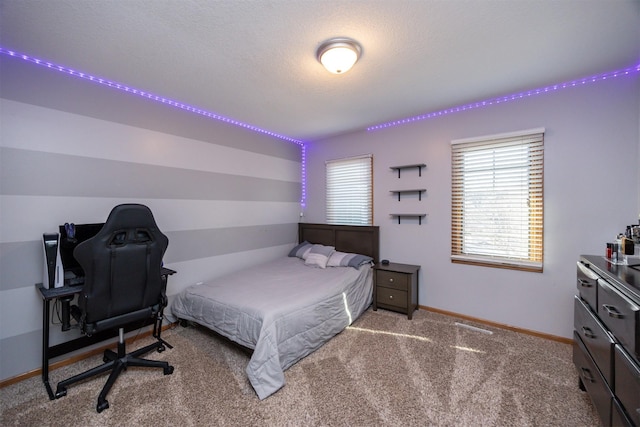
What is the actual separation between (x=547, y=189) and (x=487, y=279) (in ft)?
3.72

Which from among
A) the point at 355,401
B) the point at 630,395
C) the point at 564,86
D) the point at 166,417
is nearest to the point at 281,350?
the point at 355,401

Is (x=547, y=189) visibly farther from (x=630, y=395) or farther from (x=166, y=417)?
(x=166, y=417)

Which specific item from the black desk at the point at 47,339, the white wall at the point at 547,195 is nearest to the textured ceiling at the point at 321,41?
the white wall at the point at 547,195

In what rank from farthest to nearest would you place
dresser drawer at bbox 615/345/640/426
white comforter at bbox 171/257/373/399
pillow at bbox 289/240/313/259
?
pillow at bbox 289/240/313/259 < white comforter at bbox 171/257/373/399 < dresser drawer at bbox 615/345/640/426

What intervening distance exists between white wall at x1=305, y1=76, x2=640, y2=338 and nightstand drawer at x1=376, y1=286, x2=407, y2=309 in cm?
40

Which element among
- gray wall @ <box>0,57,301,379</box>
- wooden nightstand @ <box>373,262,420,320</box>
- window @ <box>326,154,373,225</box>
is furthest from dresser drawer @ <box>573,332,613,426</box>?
gray wall @ <box>0,57,301,379</box>

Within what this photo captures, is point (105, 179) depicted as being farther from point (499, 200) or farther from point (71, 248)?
point (499, 200)

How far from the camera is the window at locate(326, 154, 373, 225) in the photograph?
159 inches

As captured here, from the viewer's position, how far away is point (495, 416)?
1733 millimetres

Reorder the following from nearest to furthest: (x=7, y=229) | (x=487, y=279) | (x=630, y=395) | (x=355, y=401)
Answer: (x=630, y=395), (x=355, y=401), (x=7, y=229), (x=487, y=279)

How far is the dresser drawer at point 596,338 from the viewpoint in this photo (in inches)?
55.9

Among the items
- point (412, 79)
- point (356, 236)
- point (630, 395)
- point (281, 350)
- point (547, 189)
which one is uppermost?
point (412, 79)

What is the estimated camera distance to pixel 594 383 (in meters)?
1.59

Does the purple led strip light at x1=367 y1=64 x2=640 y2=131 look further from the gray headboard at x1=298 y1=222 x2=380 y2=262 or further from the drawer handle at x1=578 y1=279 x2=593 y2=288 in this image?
the drawer handle at x1=578 y1=279 x2=593 y2=288
